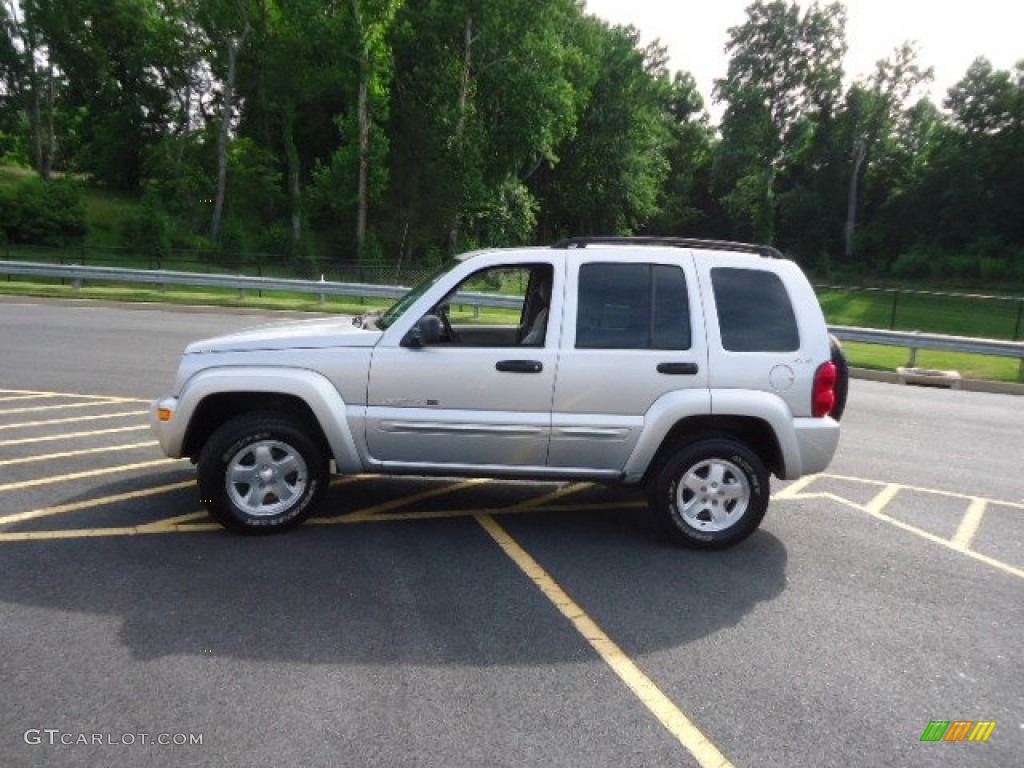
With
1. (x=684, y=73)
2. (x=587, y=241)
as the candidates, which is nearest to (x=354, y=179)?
(x=587, y=241)

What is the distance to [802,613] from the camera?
4129 millimetres

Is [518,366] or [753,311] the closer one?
[518,366]

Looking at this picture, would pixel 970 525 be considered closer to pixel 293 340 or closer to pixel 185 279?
pixel 293 340

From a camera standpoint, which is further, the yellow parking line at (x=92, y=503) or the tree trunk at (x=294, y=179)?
the tree trunk at (x=294, y=179)

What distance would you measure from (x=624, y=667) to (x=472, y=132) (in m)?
37.4

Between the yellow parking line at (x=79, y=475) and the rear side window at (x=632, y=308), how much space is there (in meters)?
3.96

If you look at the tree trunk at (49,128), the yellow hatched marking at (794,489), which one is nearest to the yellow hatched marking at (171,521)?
the yellow hatched marking at (794,489)

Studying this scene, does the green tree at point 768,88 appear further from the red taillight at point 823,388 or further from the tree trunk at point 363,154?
the red taillight at point 823,388

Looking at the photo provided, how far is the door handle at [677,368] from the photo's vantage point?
4742 millimetres

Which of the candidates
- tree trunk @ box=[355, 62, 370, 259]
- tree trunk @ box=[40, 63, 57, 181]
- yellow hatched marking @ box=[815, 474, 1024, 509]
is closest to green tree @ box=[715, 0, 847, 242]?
tree trunk @ box=[355, 62, 370, 259]

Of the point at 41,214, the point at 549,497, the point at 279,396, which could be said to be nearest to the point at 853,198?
the point at 41,214

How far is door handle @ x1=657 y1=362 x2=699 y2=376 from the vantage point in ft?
15.6

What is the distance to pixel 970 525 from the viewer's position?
18.8 feet

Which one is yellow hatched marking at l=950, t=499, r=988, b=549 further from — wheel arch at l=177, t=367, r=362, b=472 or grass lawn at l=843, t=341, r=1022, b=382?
grass lawn at l=843, t=341, r=1022, b=382
